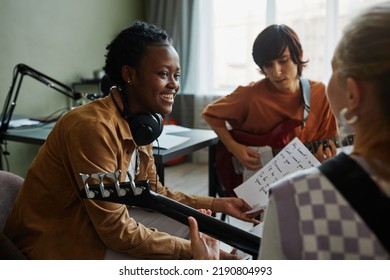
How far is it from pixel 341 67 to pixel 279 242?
0.27 metres

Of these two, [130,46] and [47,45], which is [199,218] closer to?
[130,46]

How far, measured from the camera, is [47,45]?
10.3ft

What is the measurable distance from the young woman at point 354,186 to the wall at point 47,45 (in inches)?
110

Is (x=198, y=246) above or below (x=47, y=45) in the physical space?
below

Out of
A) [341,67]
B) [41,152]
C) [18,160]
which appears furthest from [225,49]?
[341,67]

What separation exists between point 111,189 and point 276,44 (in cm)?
100

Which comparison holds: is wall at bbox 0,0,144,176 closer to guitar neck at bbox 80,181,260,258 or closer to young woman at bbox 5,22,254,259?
young woman at bbox 5,22,254,259

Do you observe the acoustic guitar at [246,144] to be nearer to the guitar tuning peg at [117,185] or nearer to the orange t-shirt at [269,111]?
the orange t-shirt at [269,111]

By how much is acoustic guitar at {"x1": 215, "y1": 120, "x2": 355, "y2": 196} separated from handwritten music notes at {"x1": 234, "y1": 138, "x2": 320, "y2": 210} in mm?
316

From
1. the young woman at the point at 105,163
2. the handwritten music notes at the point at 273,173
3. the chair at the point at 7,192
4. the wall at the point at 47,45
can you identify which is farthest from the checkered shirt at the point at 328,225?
the wall at the point at 47,45

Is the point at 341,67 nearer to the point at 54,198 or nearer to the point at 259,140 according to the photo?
the point at 54,198

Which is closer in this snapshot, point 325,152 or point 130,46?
point 130,46

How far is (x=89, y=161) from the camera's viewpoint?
95cm

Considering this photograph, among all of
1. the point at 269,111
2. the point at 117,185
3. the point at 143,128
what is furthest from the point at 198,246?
the point at 269,111
